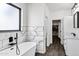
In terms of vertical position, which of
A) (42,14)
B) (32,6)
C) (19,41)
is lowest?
(19,41)

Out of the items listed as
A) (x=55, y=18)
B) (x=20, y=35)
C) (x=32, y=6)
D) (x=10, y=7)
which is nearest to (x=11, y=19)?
(x=10, y=7)

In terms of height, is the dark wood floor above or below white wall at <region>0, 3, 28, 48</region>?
below

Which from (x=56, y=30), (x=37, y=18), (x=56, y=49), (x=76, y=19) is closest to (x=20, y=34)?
(x=37, y=18)

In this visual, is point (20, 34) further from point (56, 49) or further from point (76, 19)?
point (76, 19)

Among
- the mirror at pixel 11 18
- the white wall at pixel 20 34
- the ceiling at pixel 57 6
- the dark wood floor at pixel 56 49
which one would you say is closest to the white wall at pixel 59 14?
the ceiling at pixel 57 6

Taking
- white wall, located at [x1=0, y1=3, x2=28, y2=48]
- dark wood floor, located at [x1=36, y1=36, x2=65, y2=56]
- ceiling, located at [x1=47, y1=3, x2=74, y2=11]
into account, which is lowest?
dark wood floor, located at [x1=36, y1=36, x2=65, y2=56]

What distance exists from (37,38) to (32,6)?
3.03ft

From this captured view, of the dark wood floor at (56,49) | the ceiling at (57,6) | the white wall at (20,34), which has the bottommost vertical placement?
the dark wood floor at (56,49)

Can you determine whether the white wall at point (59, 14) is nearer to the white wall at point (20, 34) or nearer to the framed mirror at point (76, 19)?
the framed mirror at point (76, 19)

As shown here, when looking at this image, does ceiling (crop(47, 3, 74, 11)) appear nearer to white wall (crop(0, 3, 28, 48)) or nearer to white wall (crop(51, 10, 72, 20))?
white wall (crop(51, 10, 72, 20))

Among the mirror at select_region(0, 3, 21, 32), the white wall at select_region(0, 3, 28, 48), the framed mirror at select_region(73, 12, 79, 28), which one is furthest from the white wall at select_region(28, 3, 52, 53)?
the framed mirror at select_region(73, 12, 79, 28)

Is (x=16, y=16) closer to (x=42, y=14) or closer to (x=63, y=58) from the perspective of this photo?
(x=42, y=14)

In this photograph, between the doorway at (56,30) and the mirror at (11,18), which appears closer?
the mirror at (11,18)

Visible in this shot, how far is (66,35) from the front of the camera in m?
2.45
